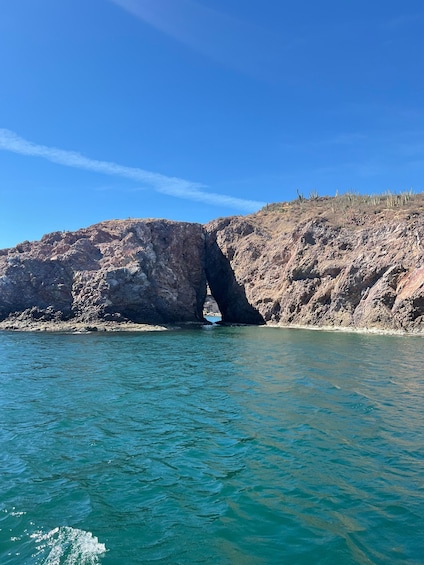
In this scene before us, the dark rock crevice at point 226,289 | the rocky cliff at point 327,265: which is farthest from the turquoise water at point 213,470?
the dark rock crevice at point 226,289

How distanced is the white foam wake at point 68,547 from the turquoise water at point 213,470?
17 mm

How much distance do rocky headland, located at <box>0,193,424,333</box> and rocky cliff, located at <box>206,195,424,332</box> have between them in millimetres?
143

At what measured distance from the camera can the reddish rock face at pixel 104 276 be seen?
5231 cm

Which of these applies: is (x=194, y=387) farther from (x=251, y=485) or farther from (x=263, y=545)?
(x=263, y=545)

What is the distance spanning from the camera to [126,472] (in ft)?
28.2

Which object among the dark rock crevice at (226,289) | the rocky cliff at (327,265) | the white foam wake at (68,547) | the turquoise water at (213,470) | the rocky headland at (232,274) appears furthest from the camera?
the dark rock crevice at (226,289)

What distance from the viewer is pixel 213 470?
8766 mm

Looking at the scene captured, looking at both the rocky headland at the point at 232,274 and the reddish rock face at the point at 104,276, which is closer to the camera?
the rocky headland at the point at 232,274

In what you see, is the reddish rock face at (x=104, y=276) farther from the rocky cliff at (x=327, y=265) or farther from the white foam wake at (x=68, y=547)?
the white foam wake at (x=68, y=547)

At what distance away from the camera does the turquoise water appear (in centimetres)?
606

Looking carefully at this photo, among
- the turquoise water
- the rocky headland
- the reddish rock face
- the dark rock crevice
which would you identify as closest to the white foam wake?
the turquoise water

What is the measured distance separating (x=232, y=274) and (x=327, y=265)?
17.2 meters

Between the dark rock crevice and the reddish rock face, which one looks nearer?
the reddish rock face

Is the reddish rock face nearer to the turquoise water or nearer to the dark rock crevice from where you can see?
the dark rock crevice
